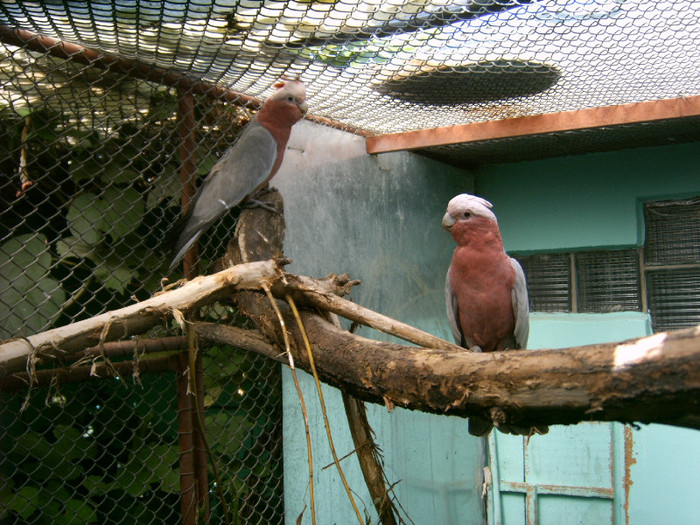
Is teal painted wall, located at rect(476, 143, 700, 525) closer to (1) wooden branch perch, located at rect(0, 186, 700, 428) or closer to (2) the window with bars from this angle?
(2) the window with bars

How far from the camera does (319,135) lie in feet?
10.3

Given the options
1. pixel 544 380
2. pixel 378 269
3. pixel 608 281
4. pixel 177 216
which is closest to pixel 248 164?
pixel 177 216

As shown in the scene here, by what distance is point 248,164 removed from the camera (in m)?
2.45

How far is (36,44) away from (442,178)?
2831 mm

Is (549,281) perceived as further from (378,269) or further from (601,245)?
(378,269)

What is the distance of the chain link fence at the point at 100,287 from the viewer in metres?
1.97

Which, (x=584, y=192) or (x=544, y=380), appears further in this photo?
(x=584, y=192)

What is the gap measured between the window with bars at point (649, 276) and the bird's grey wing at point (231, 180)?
2.48 m

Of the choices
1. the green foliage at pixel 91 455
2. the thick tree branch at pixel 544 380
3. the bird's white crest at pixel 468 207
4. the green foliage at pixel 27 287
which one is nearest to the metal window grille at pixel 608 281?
the bird's white crest at pixel 468 207

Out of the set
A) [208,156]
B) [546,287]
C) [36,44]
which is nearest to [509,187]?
[546,287]

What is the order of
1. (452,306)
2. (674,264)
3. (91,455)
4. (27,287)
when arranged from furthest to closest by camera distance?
(674,264) → (452,306) → (91,455) → (27,287)

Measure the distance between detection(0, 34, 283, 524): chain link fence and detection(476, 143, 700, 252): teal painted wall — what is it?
7.95 feet

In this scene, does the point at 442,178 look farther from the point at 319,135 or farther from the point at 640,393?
the point at 640,393

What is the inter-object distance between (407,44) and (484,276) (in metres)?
1.02
